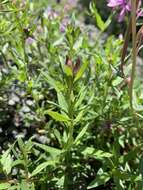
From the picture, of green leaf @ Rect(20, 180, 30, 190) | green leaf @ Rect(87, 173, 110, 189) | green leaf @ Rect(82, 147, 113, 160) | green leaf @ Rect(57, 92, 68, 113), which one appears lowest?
green leaf @ Rect(87, 173, 110, 189)

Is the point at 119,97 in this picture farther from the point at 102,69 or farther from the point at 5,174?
the point at 5,174

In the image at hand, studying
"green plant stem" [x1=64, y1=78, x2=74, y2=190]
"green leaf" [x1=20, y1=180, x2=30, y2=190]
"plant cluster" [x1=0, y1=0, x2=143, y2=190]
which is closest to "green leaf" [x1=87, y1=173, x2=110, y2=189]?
"plant cluster" [x1=0, y1=0, x2=143, y2=190]

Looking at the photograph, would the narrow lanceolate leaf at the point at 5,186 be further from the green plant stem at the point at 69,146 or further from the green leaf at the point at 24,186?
the green plant stem at the point at 69,146

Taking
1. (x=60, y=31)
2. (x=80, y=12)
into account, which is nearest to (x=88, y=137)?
(x=60, y=31)

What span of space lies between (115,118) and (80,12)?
4166 mm

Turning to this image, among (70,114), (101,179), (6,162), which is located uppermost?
(70,114)

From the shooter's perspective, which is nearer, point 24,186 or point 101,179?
point 24,186

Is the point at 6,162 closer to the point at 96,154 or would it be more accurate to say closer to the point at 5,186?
the point at 5,186

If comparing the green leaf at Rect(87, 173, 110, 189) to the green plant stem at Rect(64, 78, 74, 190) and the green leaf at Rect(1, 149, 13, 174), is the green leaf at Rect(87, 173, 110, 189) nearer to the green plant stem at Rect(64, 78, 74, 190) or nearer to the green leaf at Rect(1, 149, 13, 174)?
the green plant stem at Rect(64, 78, 74, 190)

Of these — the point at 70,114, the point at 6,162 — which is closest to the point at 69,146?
the point at 70,114

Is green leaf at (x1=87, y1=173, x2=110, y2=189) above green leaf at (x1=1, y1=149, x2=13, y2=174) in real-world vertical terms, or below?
below

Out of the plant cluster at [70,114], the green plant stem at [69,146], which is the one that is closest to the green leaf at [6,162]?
the plant cluster at [70,114]

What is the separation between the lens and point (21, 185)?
1.58 m

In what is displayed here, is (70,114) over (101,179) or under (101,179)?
over
